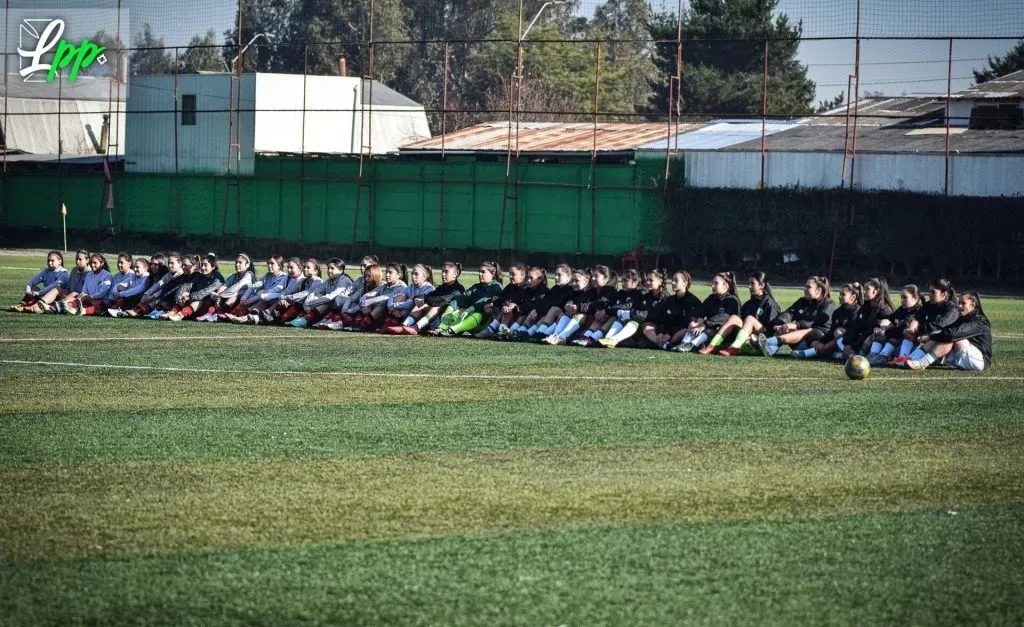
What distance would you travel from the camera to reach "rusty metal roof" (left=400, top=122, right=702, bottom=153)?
3862 centimetres

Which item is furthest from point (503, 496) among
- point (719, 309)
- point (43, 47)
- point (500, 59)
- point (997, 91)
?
point (500, 59)

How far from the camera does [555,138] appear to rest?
4112 centimetres

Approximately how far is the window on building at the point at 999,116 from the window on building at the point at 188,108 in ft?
77.2

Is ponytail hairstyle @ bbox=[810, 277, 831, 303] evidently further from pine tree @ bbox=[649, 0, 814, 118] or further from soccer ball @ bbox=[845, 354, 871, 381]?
pine tree @ bbox=[649, 0, 814, 118]

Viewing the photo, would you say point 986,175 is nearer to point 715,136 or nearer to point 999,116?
point 999,116

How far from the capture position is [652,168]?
35.6m

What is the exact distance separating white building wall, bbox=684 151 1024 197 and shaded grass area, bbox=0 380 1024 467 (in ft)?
69.5

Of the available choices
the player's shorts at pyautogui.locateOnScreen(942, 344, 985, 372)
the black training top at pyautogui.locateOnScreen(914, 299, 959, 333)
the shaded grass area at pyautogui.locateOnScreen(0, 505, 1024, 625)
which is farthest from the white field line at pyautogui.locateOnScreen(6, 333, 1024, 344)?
the shaded grass area at pyautogui.locateOnScreen(0, 505, 1024, 625)

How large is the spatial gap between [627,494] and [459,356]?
7137 millimetres

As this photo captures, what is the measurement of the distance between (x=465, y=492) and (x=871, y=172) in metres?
27.3

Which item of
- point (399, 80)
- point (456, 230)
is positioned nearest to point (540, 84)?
point (399, 80)

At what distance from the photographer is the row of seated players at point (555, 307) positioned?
47.5 ft

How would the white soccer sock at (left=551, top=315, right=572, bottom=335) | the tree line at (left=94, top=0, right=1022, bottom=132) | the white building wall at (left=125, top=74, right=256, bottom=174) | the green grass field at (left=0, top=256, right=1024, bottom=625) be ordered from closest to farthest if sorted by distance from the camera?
the green grass field at (left=0, top=256, right=1024, bottom=625)
the white soccer sock at (left=551, top=315, right=572, bottom=335)
the white building wall at (left=125, top=74, right=256, bottom=174)
the tree line at (left=94, top=0, right=1022, bottom=132)

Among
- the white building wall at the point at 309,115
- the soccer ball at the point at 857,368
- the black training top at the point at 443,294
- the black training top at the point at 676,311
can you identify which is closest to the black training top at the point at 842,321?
the black training top at the point at 676,311
